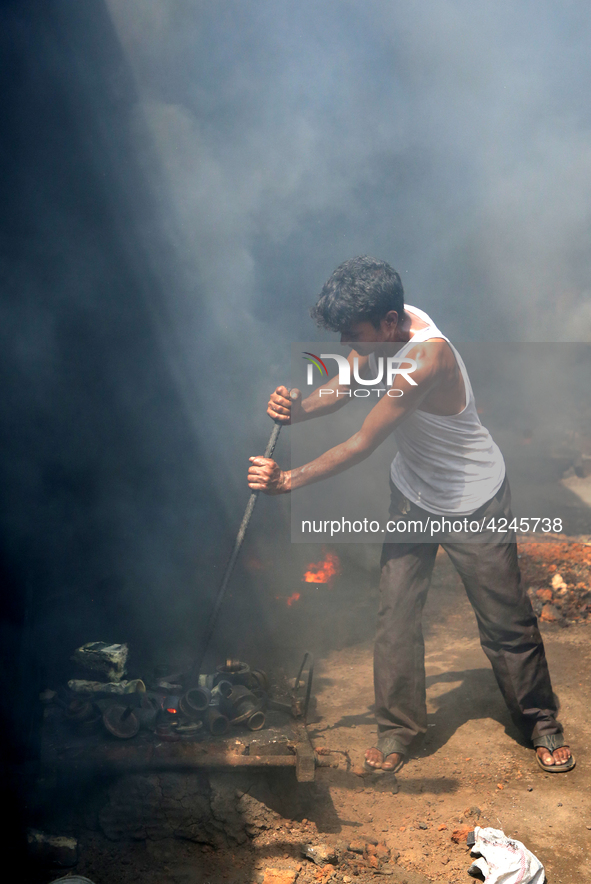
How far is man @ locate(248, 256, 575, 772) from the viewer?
276cm

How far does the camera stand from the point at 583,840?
236cm

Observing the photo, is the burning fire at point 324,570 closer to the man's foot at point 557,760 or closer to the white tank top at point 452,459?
the white tank top at point 452,459

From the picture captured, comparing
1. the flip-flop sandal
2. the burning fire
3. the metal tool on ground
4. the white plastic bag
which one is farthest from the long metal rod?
the burning fire

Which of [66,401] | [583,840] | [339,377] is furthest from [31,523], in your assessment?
[583,840]

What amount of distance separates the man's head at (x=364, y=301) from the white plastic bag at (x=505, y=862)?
2165mm

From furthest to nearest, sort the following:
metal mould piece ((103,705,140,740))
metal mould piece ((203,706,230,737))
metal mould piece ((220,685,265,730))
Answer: metal mould piece ((220,685,265,730)) → metal mould piece ((203,706,230,737)) → metal mould piece ((103,705,140,740))

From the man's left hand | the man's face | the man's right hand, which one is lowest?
the man's left hand

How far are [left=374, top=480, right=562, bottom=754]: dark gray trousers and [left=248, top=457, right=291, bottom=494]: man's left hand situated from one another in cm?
72

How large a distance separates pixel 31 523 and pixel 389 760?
7.32ft

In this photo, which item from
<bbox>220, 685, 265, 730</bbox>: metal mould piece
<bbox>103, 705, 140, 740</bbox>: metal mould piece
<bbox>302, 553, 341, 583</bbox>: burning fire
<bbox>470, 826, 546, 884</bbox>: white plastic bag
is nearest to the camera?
<bbox>470, 826, 546, 884</bbox>: white plastic bag

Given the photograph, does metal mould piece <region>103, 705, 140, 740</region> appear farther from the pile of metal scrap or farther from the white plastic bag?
the white plastic bag

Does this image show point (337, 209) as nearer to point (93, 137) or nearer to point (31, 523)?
point (93, 137)

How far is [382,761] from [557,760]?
84 centimetres

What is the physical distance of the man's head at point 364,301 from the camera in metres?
2.79
